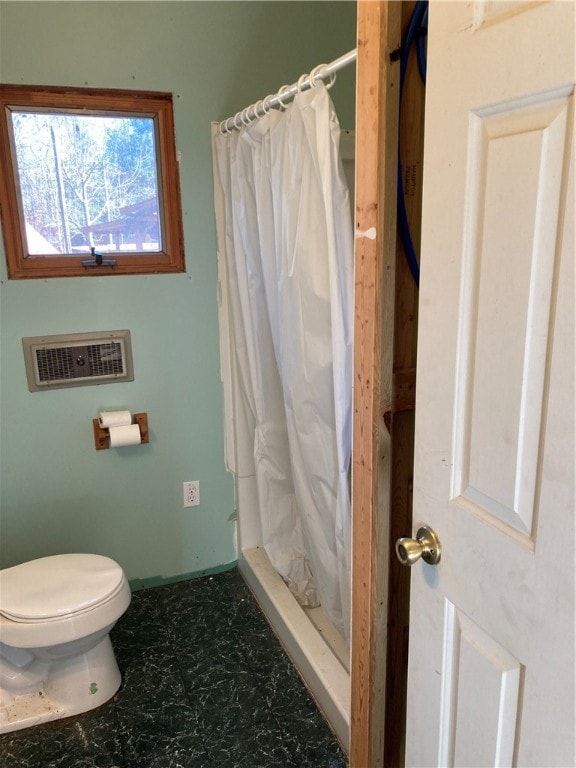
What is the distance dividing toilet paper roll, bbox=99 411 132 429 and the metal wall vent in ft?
0.41

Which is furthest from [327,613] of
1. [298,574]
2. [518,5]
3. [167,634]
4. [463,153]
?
[518,5]

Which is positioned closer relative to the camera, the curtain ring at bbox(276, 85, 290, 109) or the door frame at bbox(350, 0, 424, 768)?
the door frame at bbox(350, 0, 424, 768)

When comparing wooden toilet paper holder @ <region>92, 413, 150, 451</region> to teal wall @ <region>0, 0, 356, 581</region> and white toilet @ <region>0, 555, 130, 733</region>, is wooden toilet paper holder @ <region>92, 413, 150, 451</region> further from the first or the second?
white toilet @ <region>0, 555, 130, 733</region>

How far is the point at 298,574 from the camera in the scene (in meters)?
2.24

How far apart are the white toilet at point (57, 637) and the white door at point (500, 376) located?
1.14 meters

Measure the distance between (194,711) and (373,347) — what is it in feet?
4.56

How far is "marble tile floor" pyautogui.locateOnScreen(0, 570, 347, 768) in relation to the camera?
1.66 m

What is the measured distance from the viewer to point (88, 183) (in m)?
2.05

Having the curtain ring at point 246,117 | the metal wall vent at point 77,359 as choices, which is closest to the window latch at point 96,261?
the metal wall vent at point 77,359

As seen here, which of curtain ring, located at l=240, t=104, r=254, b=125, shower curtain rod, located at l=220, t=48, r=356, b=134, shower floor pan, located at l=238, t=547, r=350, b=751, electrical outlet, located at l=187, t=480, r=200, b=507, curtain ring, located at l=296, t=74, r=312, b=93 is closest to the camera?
shower curtain rod, located at l=220, t=48, r=356, b=134

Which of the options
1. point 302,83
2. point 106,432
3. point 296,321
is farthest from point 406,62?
point 106,432

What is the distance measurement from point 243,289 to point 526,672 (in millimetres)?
1555

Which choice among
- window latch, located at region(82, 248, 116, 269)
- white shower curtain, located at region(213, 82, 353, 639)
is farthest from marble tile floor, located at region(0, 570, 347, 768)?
window latch, located at region(82, 248, 116, 269)

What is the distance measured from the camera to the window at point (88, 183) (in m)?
1.94
